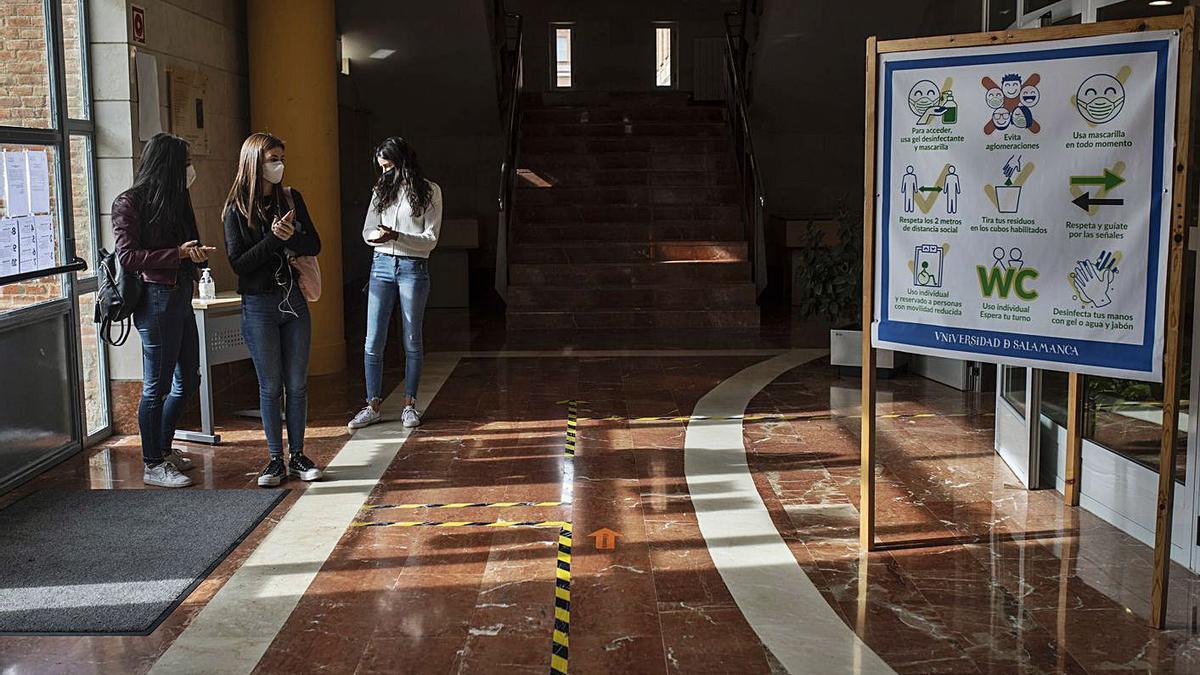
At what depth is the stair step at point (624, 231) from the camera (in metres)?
12.4

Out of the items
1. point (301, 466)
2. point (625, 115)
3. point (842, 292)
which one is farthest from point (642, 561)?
point (625, 115)

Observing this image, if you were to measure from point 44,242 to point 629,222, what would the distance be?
7.29m

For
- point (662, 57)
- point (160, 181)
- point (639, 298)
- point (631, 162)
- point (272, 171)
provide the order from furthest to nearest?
1. point (662, 57)
2. point (631, 162)
3. point (639, 298)
4. point (160, 181)
5. point (272, 171)

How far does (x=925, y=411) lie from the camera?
24.1 feet

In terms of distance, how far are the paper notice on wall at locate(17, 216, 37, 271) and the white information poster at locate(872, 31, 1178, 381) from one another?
3864 mm

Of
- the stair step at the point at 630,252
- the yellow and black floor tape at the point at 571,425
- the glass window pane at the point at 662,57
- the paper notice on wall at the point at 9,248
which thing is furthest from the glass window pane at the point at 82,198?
the glass window pane at the point at 662,57

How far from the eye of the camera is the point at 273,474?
18.7 feet

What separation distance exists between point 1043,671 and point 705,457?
A: 9.04 ft

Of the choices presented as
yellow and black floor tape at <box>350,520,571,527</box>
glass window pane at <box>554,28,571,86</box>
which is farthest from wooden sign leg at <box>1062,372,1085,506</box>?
glass window pane at <box>554,28,571,86</box>

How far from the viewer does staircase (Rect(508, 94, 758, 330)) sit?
11281 mm

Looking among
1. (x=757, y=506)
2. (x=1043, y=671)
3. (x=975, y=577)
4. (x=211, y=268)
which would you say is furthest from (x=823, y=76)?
(x=1043, y=671)

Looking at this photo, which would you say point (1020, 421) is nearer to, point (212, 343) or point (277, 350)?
point (277, 350)

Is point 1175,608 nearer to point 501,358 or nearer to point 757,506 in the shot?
point 757,506

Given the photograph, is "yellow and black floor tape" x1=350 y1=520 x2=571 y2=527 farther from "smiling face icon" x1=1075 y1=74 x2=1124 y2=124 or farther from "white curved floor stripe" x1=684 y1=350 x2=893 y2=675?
"smiling face icon" x1=1075 y1=74 x2=1124 y2=124
